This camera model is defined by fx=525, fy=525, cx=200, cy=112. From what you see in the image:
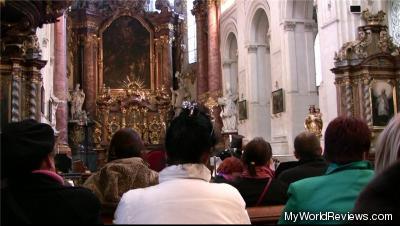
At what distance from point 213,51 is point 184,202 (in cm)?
2327

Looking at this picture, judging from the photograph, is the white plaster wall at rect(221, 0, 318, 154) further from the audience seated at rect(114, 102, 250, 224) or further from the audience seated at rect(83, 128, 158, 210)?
the audience seated at rect(114, 102, 250, 224)

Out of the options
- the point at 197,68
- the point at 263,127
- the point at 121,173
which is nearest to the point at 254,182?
the point at 121,173

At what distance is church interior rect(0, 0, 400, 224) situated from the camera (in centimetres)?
1016

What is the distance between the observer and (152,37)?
28.7 m

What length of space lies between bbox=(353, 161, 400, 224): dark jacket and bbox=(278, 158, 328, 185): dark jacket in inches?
119

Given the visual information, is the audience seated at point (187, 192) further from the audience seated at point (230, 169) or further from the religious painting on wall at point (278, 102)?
the religious painting on wall at point (278, 102)

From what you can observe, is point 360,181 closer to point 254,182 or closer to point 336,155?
point 336,155

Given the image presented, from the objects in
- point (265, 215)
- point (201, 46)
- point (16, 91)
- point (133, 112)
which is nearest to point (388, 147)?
point (265, 215)

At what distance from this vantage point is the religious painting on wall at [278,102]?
61.1ft

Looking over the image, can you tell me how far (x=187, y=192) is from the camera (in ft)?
6.77

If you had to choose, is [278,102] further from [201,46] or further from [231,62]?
[201,46]

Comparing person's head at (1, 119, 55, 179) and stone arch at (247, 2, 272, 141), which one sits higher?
stone arch at (247, 2, 272, 141)

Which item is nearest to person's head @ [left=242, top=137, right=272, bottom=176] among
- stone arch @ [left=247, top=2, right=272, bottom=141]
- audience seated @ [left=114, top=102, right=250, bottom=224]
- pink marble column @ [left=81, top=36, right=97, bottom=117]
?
audience seated @ [left=114, top=102, right=250, bottom=224]

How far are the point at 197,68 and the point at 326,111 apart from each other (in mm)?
12153
